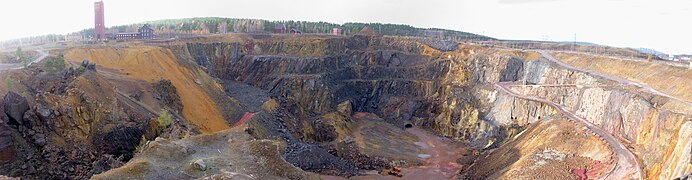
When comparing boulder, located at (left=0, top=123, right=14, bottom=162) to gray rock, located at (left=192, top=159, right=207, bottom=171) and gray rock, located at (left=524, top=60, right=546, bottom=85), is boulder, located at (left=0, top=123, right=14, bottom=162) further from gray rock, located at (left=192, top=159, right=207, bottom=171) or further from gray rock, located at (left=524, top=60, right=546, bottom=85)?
gray rock, located at (left=524, top=60, right=546, bottom=85)

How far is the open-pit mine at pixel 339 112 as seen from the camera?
3338 centimetres

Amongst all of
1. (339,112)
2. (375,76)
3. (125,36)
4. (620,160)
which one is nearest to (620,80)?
(620,160)

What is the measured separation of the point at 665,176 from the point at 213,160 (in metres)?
30.4

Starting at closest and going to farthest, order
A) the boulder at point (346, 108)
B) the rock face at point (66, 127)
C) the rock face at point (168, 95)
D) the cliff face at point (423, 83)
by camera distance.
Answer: the rock face at point (66, 127) → the rock face at point (168, 95) → the cliff face at point (423, 83) → the boulder at point (346, 108)

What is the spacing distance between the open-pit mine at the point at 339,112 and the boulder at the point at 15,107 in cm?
8

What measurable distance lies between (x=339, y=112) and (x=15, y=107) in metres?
54.6

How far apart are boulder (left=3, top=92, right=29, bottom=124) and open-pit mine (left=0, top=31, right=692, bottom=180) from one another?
8 centimetres

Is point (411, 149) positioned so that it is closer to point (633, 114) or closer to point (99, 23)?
point (633, 114)

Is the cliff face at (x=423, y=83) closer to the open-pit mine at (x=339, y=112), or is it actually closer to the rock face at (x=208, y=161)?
the open-pit mine at (x=339, y=112)

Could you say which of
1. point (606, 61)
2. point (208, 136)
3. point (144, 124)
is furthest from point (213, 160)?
point (606, 61)

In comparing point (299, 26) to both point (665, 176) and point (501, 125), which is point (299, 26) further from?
point (665, 176)

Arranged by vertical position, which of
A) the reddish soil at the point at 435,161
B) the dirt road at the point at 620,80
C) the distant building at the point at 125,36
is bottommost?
the reddish soil at the point at 435,161

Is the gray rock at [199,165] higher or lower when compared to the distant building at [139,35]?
lower

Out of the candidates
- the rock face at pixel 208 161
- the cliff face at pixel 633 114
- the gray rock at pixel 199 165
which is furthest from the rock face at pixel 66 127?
the cliff face at pixel 633 114
